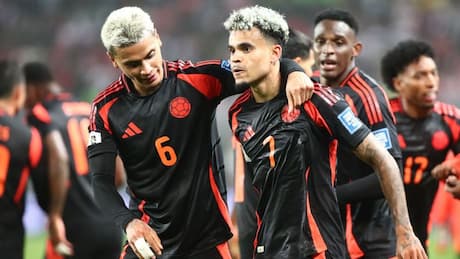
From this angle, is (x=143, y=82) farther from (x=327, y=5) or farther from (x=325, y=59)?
(x=327, y=5)

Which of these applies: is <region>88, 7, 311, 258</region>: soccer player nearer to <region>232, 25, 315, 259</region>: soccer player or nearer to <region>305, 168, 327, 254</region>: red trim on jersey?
<region>305, 168, 327, 254</region>: red trim on jersey

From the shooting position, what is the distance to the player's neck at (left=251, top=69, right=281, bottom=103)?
4.89 metres

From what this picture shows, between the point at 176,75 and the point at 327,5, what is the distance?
1504 cm

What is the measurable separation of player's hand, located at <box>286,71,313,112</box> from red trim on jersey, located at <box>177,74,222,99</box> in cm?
Result: 64

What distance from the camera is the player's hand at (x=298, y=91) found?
470 cm

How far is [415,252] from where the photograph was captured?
4453 mm

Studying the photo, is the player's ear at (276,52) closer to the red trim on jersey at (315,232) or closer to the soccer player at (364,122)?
the red trim on jersey at (315,232)

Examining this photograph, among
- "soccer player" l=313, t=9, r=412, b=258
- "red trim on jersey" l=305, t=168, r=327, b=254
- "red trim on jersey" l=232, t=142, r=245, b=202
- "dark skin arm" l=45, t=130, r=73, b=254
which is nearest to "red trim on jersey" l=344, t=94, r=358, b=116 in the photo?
"soccer player" l=313, t=9, r=412, b=258

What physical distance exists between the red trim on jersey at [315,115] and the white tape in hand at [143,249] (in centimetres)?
109

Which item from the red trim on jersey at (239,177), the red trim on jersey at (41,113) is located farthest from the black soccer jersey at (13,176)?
the red trim on jersey at (239,177)

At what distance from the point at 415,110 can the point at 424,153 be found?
0.34 metres

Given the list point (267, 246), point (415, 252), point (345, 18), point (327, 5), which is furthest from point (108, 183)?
point (327, 5)

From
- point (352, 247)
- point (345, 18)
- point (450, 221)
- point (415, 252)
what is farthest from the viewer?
point (450, 221)

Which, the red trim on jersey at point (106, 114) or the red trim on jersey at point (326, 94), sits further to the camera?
the red trim on jersey at point (106, 114)
